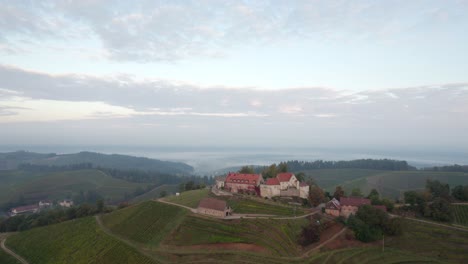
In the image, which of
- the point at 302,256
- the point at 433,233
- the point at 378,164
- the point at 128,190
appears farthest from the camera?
the point at 378,164

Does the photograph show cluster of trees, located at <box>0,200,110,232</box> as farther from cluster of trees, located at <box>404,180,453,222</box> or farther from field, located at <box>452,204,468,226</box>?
field, located at <box>452,204,468,226</box>

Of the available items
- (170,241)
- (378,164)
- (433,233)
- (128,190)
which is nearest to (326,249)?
(433,233)

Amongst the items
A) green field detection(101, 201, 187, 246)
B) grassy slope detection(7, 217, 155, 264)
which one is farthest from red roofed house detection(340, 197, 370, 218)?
grassy slope detection(7, 217, 155, 264)

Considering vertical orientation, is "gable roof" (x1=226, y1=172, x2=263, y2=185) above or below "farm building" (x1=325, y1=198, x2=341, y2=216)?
above

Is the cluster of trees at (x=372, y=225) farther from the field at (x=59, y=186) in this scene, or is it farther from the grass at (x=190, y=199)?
the field at (x=59, y=186)

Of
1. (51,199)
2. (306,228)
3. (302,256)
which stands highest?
(306,228)

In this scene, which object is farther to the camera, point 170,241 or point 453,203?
point 453,203

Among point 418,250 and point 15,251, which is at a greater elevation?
point 418,250

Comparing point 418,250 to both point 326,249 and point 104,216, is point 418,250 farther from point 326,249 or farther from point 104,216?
point 104,216
